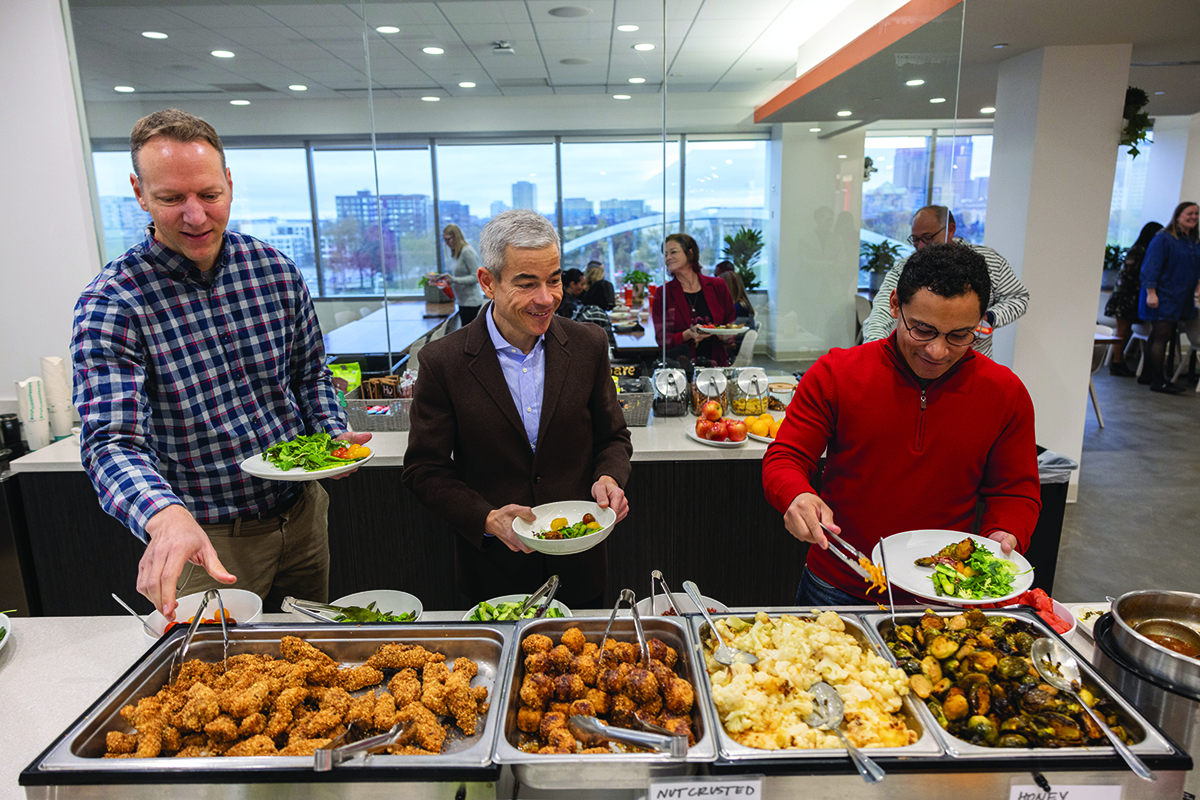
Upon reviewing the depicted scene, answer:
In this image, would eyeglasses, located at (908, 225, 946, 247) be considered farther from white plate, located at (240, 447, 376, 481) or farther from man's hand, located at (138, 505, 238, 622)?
man's hand, located at (138, 505, 238, 622)

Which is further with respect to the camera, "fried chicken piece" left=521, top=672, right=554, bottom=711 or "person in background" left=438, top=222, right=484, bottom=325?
"person in background" left=438, top=222, right=484, bottom=325

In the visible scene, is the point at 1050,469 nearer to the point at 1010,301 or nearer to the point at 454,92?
the point at 1010,301

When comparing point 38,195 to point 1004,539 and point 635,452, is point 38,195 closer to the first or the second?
point 635,452

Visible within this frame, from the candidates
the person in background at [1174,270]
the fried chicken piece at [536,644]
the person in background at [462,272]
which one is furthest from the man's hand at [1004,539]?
the person in background at [1174,270]

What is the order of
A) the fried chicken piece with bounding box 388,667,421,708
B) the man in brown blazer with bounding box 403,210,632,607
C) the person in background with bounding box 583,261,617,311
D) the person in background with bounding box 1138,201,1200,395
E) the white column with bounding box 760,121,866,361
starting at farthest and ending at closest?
1. the person in background with bounding box 1138,201,1200,395
2. the person in background with bounding box 583,261,617,311
3. the white column with bounding box 760,121,866,361
4. the man in brown blazer with bounding box 403,210,632,607
5. the fried chicken piece with bounding box 388,667,421,708

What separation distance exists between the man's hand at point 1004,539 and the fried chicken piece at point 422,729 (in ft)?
3.84

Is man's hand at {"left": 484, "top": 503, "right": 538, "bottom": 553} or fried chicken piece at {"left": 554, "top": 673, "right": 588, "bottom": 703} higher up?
man's hand at {"left": 484, "top": 503, "right": 538, "bottom": 553}

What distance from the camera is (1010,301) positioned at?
A: 3.80 m

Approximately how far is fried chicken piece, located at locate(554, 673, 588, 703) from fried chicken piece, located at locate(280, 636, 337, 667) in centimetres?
40

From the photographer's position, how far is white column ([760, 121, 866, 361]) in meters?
4.08

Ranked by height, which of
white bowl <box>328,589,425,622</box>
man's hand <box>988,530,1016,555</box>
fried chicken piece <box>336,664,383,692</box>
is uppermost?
man's hand <box>988,530,1016,555</box>

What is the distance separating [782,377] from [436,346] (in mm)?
2810

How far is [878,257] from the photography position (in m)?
4.31

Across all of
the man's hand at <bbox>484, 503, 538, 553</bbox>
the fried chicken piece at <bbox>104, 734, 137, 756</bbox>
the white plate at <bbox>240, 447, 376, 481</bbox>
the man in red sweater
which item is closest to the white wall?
the white plate at <bbox>240, 447, 376, 481</bbox>
